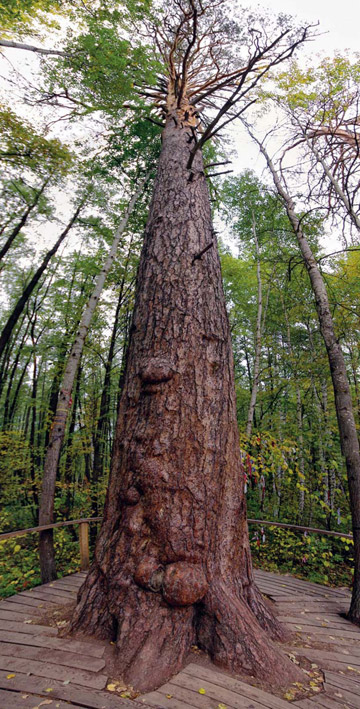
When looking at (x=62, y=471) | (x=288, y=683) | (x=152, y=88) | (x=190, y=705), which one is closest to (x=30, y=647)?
(x=190, y=705)

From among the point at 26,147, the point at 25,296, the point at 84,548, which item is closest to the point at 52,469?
the point at 84,548

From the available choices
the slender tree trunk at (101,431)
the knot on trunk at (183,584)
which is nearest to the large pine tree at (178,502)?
the knot on trunk at (183,584)

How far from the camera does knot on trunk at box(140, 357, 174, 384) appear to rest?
2105mm

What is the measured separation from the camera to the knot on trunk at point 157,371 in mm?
2105

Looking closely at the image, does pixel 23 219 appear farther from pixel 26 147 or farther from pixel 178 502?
pixel 178 502

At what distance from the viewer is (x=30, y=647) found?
1868 millimetres

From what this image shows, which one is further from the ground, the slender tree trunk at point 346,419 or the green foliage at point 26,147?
the green foliage at point 26,147

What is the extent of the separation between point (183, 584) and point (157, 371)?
127 cm

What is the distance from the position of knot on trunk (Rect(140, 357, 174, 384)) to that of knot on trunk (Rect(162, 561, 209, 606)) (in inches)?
44.3

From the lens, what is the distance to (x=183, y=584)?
1.71 metres

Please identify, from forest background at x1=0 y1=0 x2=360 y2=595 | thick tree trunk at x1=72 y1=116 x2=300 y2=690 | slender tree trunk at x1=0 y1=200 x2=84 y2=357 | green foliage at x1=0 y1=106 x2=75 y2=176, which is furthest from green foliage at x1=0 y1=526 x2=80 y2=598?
green foliage at x1=0 y1=106 x2=75 y2=176

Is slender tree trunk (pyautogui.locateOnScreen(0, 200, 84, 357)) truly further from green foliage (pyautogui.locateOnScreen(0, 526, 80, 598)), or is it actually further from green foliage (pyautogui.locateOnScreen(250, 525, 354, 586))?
green foliage (pyautogui.locateOnScreen(250, 525, 354, 586))

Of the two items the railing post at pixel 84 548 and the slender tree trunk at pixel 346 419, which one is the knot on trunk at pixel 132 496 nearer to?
the slender tree trunk at pixel 346 419

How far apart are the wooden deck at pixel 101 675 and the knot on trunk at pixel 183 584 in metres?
0.31
